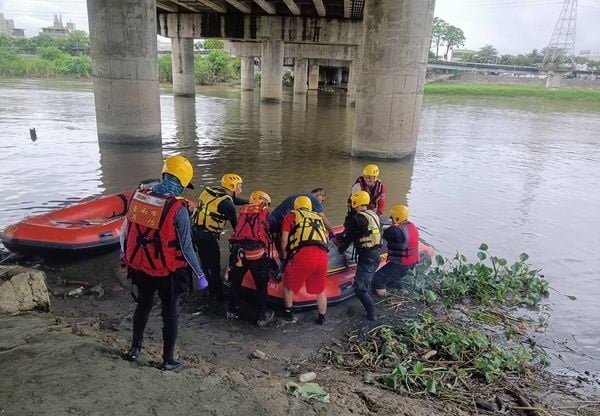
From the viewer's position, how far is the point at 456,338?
4621mm

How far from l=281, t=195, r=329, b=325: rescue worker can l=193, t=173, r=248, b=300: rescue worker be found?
2.41 ft

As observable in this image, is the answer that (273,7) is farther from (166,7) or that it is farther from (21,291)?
(21,291)

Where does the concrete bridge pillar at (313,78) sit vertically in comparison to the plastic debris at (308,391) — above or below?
above

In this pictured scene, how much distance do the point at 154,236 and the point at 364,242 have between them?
259 cm

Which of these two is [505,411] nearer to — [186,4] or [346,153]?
[346,153]

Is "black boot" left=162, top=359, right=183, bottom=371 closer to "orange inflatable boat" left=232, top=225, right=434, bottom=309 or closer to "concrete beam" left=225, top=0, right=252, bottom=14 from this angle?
"orange inflatable boat" left=232, top=225, right=434, bottom=309

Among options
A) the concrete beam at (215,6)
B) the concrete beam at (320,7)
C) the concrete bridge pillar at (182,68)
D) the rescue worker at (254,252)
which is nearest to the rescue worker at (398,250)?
the rescue worker at (254,252)

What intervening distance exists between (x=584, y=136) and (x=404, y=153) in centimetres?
1330

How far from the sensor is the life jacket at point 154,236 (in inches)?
138

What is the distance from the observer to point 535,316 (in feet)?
18.9

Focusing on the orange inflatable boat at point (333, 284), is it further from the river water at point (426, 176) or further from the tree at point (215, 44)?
the tree at point (215, 44)

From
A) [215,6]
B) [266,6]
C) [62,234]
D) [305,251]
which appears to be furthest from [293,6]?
Answer: [305,251]

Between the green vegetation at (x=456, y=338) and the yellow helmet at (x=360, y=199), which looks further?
the yellow helmet at (x=360, y=199)

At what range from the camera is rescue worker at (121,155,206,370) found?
3514 mm
